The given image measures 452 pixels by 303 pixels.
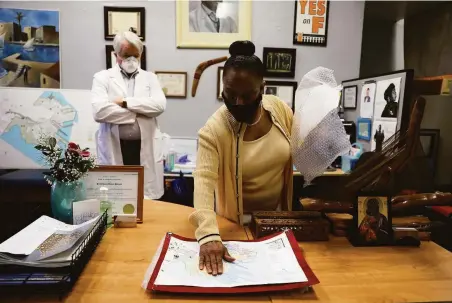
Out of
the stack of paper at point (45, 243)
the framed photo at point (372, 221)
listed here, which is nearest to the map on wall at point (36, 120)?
the stack of paper at point (45, 243)

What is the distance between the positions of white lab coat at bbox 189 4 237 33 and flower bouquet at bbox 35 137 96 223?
2.37m

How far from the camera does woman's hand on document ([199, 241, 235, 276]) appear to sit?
93 cm

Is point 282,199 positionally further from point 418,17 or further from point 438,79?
point 418,17

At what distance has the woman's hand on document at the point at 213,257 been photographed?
93 cm

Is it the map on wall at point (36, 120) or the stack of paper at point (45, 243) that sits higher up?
the map on wall at point (36, 120)

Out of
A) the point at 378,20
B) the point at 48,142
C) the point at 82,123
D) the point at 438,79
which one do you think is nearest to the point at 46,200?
the point at 48,142

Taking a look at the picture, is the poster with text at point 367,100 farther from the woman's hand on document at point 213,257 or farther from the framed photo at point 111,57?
the woman's hand on document at point 213,257

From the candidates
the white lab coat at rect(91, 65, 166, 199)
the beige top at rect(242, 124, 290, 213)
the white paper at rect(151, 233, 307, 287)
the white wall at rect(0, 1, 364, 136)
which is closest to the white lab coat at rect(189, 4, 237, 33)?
the white wall at rect(0, 1, 364, 136)

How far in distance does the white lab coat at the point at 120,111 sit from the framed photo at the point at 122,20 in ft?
2.37

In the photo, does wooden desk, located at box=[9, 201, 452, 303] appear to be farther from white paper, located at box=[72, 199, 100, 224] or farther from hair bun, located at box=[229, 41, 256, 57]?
hair bun, located at box=[229, 41, 256, 57]

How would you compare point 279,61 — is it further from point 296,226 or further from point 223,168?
point 296,226

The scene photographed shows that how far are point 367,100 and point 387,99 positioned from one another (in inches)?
13.1

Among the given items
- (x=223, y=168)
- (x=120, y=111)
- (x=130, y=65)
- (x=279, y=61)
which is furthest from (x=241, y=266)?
(x=279, y=61)

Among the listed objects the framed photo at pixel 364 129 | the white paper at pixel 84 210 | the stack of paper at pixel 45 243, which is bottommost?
the stack of paper at pixel 45 243
